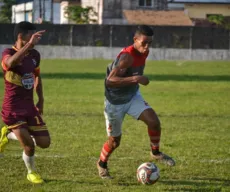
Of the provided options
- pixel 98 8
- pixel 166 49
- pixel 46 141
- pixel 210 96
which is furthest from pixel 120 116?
pixel 98 8

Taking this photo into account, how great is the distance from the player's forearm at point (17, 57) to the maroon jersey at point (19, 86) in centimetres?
16

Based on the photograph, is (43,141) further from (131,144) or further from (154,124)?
(131,144)

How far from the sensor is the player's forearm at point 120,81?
29.3 ft

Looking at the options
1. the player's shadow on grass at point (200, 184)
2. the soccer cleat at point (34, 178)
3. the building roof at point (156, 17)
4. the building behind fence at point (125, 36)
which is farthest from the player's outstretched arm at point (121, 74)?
the building roof at point (156, 17)

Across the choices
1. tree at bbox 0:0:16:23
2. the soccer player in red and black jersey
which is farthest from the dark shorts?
tree at bbox 0:0:16:23

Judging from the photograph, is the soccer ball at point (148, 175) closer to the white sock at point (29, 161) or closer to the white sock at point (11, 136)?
the white sock at point (29, 161)

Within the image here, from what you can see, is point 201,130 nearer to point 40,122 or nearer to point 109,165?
point 109,165

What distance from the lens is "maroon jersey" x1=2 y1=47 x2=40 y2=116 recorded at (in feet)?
29.3

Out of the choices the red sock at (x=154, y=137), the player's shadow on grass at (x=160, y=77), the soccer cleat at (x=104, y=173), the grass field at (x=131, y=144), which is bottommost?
the player's shadow on grass at (x=160, y=77)

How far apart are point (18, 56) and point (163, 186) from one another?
2.24 metres

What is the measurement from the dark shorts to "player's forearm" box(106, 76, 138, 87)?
947 millimetres

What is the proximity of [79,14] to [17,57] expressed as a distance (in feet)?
169

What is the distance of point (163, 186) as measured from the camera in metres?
8.84

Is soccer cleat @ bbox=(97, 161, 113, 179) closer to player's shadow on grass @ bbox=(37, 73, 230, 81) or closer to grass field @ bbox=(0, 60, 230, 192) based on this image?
grass field @ bbox=(0, 60, 230, 192)
